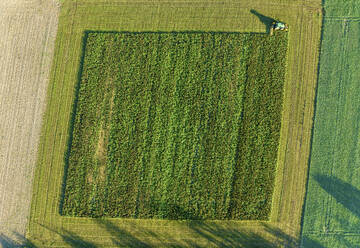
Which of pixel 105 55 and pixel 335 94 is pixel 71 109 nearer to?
pixel 105 55

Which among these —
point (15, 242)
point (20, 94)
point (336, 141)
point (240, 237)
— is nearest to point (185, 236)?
point (240, 237)

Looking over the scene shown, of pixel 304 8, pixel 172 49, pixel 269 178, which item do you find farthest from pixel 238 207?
pixel 304 8

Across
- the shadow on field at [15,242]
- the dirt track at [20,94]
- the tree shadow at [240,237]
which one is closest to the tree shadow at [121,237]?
the tree shadow at [240,237]

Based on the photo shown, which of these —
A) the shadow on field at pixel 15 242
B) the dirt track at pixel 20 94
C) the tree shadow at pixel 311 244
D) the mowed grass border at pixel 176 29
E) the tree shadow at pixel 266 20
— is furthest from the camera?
the tree shadow at pixel 266 20

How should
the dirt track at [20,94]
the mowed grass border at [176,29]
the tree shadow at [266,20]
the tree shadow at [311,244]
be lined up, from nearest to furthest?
the tree shadow at [311,244] < the mowed grass border at [176,29] < the dirt track at [20,94] < the tree shadow at [266,20]

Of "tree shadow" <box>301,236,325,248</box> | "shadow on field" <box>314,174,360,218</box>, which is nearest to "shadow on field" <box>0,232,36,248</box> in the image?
"tree shadow" <box>301,236,325,248</box>

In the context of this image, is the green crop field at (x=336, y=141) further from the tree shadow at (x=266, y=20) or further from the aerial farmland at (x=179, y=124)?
the tree shadow at (x=266, y=20)
